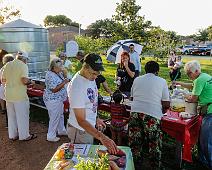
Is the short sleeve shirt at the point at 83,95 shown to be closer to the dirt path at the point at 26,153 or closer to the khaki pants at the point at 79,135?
the khaki pants at the point at 79,135

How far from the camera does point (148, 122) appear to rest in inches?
150

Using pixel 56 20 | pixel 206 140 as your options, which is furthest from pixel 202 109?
pixel 56 20

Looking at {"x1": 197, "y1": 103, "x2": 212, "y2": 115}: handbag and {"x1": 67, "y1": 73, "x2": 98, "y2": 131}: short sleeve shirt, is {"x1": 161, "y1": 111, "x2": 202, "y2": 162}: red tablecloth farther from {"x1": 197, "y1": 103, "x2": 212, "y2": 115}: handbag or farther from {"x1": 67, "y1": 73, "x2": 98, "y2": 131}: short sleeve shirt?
{"x1": 67, "y1": 73, "x2": 98, "y2": 131}: short sleeve shirt

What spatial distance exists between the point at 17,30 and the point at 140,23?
14.1 m

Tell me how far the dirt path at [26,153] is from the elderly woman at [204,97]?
2553 mm

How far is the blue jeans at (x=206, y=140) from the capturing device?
410cm

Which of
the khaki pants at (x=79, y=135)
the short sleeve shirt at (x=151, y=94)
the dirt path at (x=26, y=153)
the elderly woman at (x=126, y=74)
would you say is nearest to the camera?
the khaki pants at (x=79, y=135)

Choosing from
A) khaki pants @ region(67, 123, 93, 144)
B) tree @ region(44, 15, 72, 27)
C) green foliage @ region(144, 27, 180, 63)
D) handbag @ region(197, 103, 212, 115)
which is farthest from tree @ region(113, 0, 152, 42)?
tree @ region(44, 15, 72, 27)

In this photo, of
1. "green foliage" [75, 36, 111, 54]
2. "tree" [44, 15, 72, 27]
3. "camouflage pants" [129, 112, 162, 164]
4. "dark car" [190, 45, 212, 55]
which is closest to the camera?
"camouflage pants" [129, 112, 162, 164]

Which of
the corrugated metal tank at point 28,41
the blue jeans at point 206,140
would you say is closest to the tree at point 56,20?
the corrugated metal tank at point 28,41

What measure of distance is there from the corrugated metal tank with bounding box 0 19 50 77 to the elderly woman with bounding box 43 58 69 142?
4.52 metres

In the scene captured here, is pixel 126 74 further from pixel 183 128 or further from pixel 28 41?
pixel 28 41

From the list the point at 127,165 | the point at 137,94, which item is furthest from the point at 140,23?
the point at 127,165

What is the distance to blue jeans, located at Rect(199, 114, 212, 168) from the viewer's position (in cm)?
410
